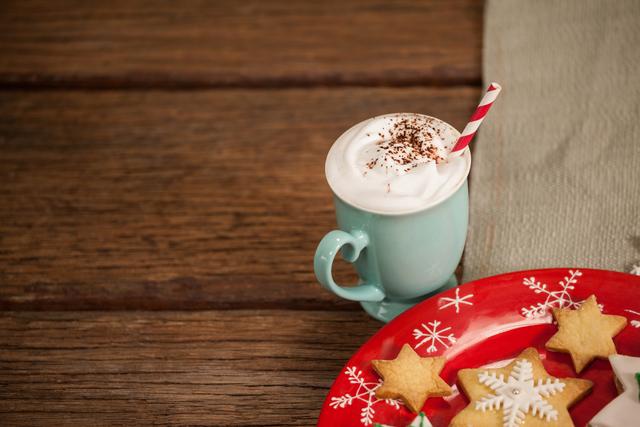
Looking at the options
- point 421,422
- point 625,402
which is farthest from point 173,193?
point 625,402

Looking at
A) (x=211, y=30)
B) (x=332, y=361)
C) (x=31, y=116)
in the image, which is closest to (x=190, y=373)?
(x=332, y=361)

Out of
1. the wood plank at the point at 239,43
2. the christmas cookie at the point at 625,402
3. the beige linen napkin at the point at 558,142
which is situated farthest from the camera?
the wood plank at the point at 239,43

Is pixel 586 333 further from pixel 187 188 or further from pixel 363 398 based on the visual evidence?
pixel 187 188

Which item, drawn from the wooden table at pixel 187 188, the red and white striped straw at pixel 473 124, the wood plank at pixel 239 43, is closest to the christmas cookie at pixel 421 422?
the wooden table at pixel 187 188

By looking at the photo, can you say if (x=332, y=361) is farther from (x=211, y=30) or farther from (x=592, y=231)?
(x=211, y=30)

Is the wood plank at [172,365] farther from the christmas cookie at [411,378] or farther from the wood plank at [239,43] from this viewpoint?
the wood plank at [239,43]

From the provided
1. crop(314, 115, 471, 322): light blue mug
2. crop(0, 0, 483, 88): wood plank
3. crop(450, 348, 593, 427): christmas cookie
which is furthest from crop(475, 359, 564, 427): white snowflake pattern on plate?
crop(0, 0, 483, 88): wood plank

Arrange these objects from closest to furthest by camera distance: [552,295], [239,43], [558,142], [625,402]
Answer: [625,402]
[552,295]
[558,142]
[239,43]
